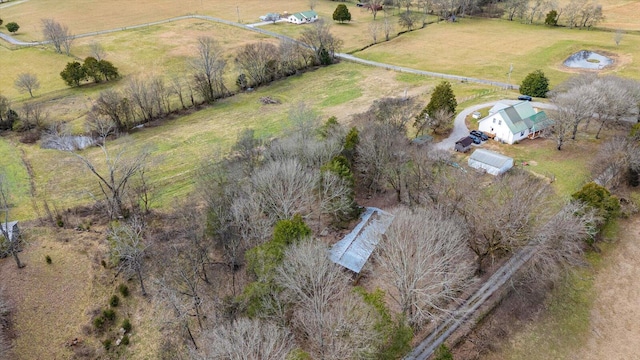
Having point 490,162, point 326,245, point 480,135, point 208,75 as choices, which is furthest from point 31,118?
point 490,162

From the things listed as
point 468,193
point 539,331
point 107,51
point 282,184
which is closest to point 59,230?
point 282,184

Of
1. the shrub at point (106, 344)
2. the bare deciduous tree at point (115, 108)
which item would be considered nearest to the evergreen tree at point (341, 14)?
the bare deciduous tree at point (115, 108)

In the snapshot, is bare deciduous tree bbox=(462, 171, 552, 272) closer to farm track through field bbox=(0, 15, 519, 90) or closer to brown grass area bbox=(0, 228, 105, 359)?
brown grass area bbox=(0, 228, 105, 359)

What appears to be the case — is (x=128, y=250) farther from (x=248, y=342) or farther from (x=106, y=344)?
(x=248, y=342)

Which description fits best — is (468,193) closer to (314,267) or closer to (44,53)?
(314,267)

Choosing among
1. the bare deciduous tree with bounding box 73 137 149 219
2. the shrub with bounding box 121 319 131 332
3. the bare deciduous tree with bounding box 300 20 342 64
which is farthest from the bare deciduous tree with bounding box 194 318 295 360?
the bare deciduous tree with bounding box 300 20 342 64

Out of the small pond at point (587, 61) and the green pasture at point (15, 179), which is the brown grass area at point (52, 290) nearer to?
the green pasture at point (15, 179)
